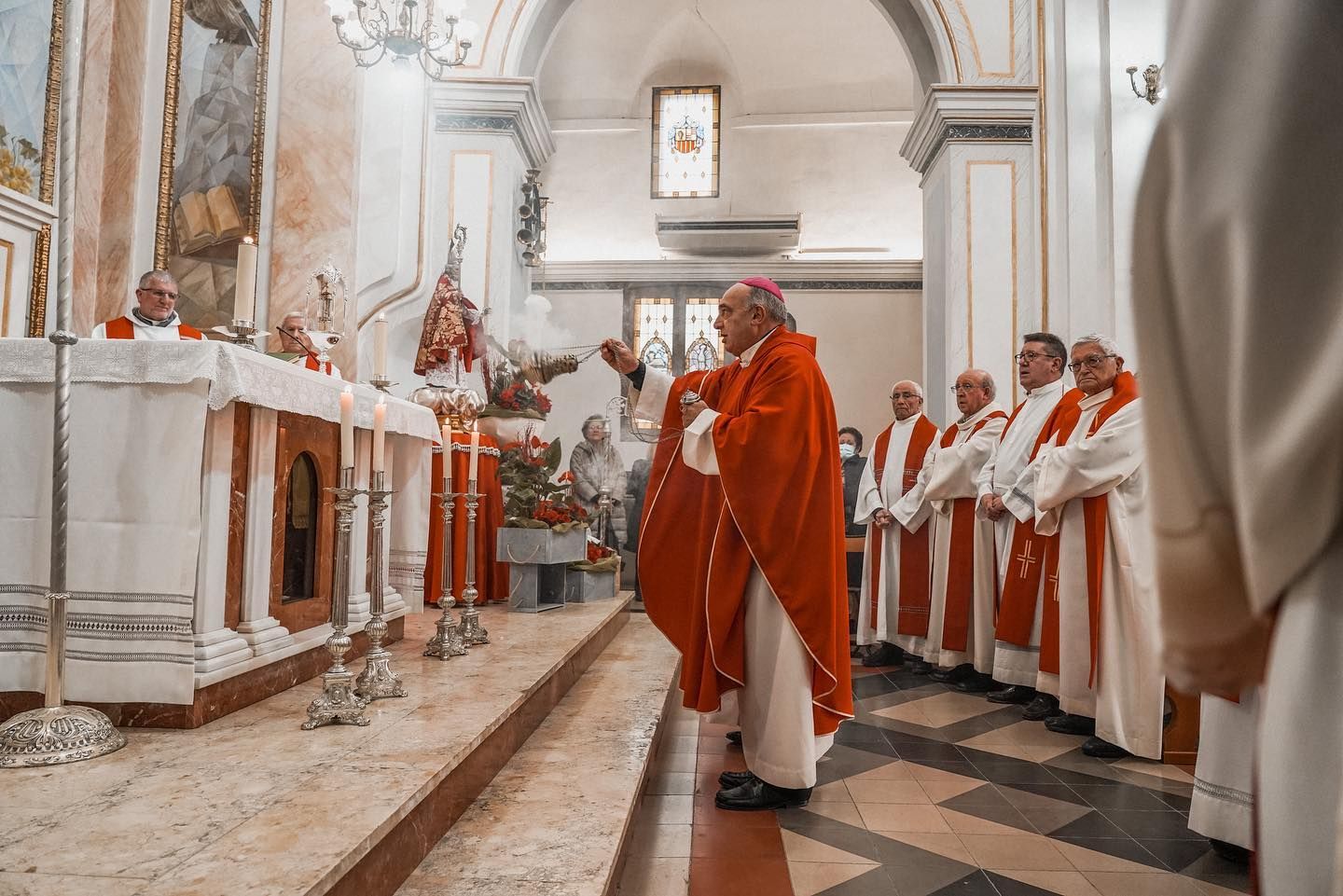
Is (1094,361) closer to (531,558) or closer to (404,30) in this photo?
(531,558)

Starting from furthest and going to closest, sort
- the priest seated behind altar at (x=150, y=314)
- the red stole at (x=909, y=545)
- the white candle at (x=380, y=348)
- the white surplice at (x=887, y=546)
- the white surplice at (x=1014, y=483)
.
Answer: the white surplice at (x=887, y=546), the red stole at (x=909, y=545), the white surplice at (x=1014, y=483), the priest seated behind altar at (x=150, y=314), the white candle at (x=380, y=348)

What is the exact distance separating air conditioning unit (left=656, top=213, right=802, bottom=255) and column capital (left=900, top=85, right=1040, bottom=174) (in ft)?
18.1

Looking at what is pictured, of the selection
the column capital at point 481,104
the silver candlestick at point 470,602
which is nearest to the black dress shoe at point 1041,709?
the silver candlestick at point 470,602

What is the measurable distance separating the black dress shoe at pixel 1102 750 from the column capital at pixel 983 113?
633 cm

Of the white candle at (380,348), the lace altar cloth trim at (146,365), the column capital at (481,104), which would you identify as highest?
the column capital at (481,104)

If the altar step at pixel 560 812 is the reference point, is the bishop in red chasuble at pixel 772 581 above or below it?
above

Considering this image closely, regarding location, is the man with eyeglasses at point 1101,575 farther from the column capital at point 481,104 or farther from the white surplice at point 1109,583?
the column capital at point 481,104

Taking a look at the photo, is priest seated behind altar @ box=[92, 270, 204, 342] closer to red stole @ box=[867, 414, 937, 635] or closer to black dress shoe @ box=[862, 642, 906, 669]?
red stole @ box=[867, 414, 937, 635]

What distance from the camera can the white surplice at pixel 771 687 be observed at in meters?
3.12

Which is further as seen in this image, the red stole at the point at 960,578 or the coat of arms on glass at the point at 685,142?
the coat of arms on glass at the point at 685,142

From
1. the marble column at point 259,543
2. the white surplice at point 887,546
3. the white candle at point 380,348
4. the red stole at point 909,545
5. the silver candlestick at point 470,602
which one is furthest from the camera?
the white surplice at point 887,546

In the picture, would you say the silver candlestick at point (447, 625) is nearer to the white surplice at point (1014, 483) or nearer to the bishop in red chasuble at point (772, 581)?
the bishop in red chasuble at point (772, 581)

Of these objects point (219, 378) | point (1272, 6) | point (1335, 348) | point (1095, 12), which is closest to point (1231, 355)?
point (1335, 348)

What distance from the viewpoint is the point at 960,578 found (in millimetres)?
5676
